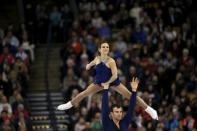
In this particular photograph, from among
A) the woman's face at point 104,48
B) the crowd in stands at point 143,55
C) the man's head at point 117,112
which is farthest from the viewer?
the crowd in stands at point 143,55

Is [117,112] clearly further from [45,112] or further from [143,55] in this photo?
[143,55]

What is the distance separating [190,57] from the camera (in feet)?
73.0

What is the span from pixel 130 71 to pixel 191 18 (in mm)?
5899

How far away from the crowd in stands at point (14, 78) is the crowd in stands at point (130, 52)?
0.04 m

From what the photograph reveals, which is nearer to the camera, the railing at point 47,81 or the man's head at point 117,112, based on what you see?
the man's head at point 117,112

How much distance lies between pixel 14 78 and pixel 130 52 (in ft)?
13.8

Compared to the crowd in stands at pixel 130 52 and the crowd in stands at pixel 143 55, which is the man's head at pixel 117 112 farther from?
the crowd in stands at pixel 143 55

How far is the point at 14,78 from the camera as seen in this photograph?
19.9 meters

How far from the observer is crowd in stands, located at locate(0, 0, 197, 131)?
1906 cm

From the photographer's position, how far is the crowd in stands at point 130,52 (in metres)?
19.1

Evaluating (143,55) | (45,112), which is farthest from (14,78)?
(143,55)

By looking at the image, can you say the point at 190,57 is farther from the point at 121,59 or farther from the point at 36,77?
the point at 36,77

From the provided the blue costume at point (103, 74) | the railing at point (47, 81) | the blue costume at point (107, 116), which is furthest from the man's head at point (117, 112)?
the railing at point (47, 81)

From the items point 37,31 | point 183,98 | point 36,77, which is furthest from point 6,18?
point 183,98
